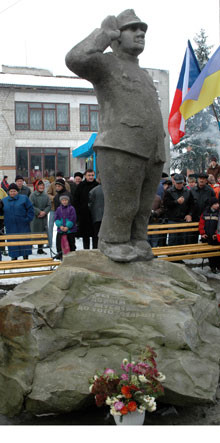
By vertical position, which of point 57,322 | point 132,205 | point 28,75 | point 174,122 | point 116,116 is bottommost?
point 57,322

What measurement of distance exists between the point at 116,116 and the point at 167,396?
245cm

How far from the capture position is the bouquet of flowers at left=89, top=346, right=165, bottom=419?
2.86 meters

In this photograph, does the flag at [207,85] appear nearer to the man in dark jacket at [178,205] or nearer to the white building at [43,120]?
the man in dark jacket at [178,205]

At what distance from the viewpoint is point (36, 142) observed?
846 inches

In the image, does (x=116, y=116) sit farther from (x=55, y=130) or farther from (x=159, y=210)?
(x=55, y=130)

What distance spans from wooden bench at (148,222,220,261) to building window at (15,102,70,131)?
47.7 feet

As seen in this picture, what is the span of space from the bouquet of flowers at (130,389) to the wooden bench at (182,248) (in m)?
3.91

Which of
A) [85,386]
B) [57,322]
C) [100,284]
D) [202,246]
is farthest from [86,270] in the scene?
[202,246]

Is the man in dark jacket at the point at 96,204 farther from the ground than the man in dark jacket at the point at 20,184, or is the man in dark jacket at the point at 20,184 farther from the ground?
the man in dark jacket at the point at 20,184

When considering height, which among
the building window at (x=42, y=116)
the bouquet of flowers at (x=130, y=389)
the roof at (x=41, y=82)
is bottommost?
the bouquet of flowers at (x=130, y=389)

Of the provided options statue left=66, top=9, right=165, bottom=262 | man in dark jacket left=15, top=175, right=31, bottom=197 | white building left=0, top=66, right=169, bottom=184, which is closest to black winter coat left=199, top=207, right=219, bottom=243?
statue left=66, top=9, right=165, bottom=262

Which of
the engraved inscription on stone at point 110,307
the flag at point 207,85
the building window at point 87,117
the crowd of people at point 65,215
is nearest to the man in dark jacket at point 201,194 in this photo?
the flag at point 207,85

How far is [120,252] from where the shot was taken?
438cm

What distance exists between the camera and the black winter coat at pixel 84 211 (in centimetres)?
761
